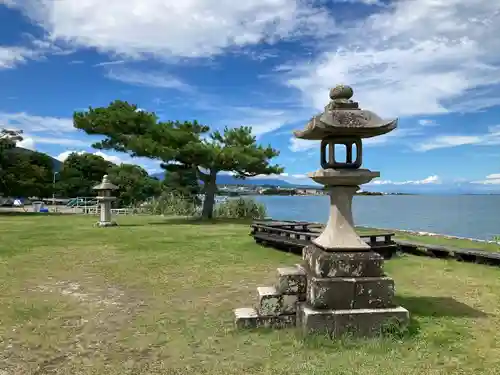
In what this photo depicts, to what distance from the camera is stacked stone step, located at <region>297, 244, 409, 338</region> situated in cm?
397

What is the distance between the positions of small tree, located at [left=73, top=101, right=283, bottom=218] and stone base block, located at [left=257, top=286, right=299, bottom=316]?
11943 mm

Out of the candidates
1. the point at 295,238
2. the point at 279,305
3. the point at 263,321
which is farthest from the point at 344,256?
the point at 295,238

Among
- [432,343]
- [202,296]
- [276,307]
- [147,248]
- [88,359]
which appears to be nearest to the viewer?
[88,359]

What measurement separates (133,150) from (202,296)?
12.2 meters

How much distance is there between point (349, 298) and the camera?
4.07 meters

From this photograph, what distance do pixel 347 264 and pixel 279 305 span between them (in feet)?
2.56

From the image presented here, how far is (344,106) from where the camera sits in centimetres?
434

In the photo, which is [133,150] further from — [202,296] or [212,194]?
[202,296]

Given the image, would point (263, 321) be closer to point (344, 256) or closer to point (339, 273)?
point (339, 273)

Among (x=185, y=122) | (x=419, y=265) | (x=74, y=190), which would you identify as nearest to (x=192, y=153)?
(x=185, y=122)

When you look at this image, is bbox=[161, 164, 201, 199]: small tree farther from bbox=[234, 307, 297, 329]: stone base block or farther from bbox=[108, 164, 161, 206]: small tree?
bbox=[234, 307, 297, 329]: stone base block

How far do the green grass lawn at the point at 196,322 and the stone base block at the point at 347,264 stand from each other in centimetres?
62

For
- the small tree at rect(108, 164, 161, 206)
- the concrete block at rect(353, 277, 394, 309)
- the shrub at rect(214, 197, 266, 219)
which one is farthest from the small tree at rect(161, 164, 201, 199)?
the concrete block at rect(353, 277, 394, 309)

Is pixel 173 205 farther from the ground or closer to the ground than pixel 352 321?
farther from the ground
